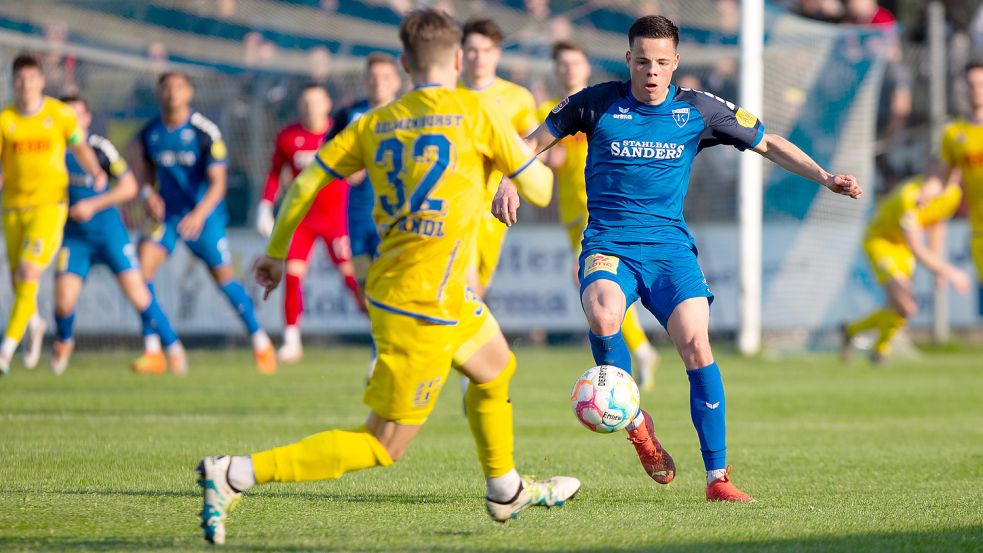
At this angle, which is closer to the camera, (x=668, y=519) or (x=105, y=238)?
(x=668, y=519)

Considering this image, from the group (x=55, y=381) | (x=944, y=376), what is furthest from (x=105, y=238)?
(x=944, y=376)

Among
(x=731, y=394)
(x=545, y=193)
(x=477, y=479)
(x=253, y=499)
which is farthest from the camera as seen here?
(x=731, y=394)

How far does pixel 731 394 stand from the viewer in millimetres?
12344

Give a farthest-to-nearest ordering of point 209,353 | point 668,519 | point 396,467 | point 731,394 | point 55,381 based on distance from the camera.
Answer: point 209,353 → point 55,381 → point 731,394 → point 396,467 → point 668,519

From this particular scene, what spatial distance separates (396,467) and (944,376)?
887cm

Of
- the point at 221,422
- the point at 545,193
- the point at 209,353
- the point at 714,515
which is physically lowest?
the point at 209,353

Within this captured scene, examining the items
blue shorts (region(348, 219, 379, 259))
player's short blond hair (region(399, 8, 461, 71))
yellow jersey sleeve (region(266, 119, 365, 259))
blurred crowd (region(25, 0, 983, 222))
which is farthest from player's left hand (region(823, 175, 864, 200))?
blurred crowd (region(25, 0, 983, 222))

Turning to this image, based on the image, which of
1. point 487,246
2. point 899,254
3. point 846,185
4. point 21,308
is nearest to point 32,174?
point 21,308

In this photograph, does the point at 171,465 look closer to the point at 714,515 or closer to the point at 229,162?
the point at 714,515

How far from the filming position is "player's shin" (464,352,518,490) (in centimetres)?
533

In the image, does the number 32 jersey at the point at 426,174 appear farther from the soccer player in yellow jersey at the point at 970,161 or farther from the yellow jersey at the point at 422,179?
the soccer player in yellow jersey at the point at 970,161

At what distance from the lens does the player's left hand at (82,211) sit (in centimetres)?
1328

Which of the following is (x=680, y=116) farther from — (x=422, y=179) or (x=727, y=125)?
(x=422, y=179)

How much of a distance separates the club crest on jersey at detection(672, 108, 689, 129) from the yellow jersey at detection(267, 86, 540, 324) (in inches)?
71.0
